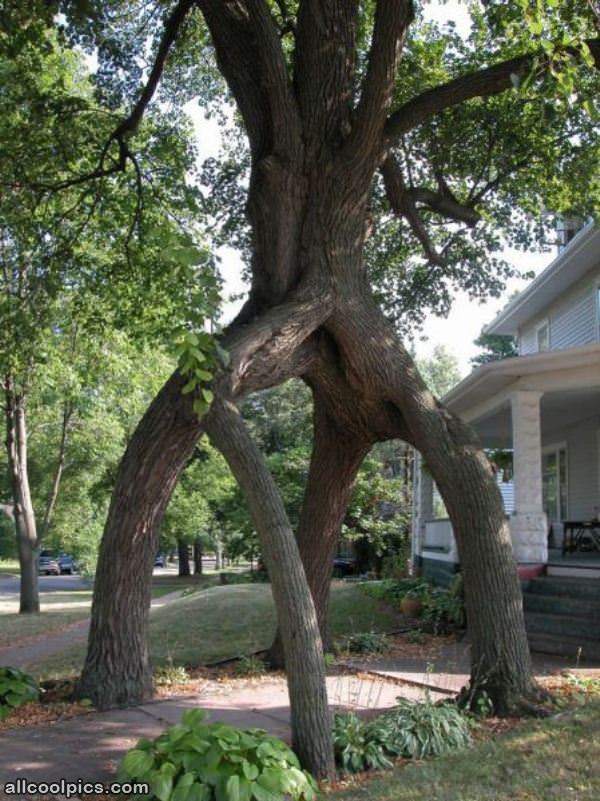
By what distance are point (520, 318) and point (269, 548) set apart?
61.3 feet

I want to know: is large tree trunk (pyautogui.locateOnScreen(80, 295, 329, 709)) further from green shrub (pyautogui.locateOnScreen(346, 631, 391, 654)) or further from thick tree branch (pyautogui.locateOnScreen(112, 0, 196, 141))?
thick tree branch (pyautogui.locateOnScreen(112, 0, 196, 141))

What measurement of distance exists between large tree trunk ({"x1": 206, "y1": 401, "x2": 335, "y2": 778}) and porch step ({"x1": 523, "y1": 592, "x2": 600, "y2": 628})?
6200 millimetres

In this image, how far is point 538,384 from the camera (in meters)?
13.0

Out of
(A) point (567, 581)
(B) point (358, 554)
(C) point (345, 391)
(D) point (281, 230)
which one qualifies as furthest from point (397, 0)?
(B) point (358, 554)

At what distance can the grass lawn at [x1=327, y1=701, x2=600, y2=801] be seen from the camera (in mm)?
4992

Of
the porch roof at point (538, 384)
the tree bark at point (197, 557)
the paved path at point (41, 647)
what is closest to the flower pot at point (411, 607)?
the porch roof at point (538, 384)

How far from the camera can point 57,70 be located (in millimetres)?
16406

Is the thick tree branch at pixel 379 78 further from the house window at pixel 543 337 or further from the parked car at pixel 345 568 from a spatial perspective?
the parked car at pixel 345 568

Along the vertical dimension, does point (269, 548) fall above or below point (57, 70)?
below

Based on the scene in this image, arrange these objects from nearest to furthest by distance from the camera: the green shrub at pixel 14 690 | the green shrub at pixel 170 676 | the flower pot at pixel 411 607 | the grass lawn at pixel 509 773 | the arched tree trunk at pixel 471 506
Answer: the grass lawn at pixel 509 773 → the green shrub at pixel 14 690 → the arched tree trunk at pixel 471 506 → the green shrub at pixel 170 676 → the flower pot at pixel 411 607

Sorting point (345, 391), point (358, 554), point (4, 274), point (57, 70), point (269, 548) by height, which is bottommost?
point (358, 554)

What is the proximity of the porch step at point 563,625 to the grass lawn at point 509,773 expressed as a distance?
170 inches

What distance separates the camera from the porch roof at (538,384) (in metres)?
12.6

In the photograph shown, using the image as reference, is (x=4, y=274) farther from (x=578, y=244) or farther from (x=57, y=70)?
(x=578, y=244)
